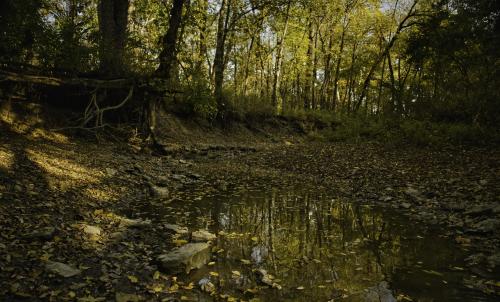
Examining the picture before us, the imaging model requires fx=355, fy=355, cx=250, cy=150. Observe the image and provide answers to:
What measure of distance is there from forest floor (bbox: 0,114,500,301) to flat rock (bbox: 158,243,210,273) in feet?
0.48

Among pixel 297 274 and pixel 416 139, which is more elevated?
pixel 416 139

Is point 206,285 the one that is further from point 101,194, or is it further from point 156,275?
point 101,194

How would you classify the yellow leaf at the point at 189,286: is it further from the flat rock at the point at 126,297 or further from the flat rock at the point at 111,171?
the flat rock at the point at 111,171

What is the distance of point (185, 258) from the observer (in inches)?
171

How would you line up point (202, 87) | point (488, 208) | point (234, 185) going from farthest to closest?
1. point (202, 87)
2. point (234, 185)
3. point (488, 208)

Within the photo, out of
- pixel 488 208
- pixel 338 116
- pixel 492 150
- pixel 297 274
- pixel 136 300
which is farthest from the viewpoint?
pixel 338 116

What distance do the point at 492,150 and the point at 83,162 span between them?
39.8ft

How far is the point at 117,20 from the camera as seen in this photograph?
1401 centimetres

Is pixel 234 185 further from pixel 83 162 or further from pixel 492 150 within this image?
pixel 492 150

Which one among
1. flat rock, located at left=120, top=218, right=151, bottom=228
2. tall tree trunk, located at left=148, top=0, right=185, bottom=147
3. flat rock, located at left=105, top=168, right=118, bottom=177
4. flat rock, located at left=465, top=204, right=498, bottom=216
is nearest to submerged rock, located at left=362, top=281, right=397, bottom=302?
flat rock, located at left=120, top=218, right=151, bottom=228

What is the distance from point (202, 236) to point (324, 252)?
1841mm

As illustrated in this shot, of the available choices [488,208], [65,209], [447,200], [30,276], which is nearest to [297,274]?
[30,276]

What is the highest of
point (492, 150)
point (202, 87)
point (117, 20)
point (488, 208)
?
point (117, 20)

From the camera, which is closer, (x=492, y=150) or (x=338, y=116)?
(x=492, y=150)
